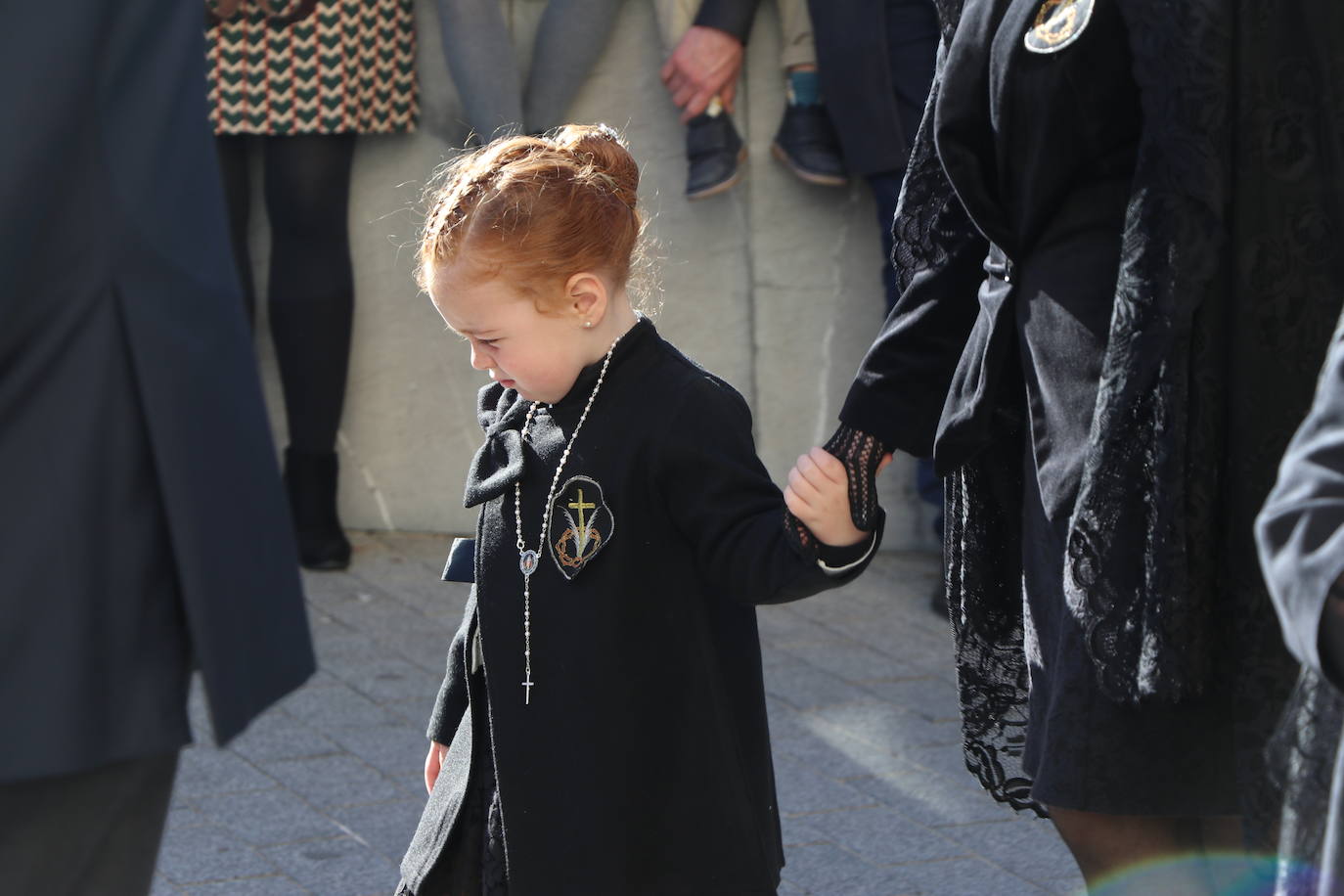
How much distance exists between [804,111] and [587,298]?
277 centimetres

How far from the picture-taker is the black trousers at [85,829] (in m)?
1.78

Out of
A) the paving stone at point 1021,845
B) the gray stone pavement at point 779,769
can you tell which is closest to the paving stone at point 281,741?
the gray stone pavement at point 779,769

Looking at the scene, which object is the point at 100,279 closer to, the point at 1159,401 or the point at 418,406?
the point at 1159,401

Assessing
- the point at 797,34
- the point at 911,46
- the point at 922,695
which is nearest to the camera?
the point at 922,695

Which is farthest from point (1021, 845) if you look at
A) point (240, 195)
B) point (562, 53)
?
point (240, 195)

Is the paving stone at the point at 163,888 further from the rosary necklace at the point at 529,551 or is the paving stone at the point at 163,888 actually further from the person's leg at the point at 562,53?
the person's leg at the point at 562,53

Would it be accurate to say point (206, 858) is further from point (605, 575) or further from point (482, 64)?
point (482, 64)

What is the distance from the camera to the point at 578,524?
8.04 feet

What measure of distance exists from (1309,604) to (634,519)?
43.9 inches

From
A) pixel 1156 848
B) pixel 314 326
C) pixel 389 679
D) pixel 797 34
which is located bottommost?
pixel 389 679

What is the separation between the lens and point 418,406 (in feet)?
18.6

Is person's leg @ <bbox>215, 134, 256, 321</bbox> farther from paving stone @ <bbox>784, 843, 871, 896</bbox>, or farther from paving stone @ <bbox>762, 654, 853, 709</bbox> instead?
paving stone @ <bbox>784, 843, 871, 896</bbox>

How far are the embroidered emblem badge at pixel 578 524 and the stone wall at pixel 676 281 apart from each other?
9.65ft

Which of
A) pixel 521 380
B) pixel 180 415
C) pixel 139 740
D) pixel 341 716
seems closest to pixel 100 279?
pixel 180 415
